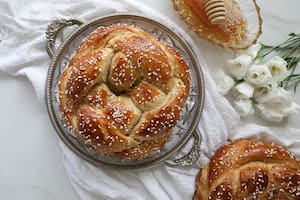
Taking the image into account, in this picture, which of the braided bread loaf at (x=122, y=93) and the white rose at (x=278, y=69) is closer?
the braided bread loaf at (x=122, y=93)

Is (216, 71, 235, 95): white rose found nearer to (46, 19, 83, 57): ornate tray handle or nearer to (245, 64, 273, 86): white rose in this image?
(245, 64, 273, 86): white rose

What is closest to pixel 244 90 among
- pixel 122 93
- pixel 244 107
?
pixel 244 107

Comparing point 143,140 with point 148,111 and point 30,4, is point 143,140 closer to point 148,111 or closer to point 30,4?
point 148,111

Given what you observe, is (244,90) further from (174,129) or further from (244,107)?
(174,129)

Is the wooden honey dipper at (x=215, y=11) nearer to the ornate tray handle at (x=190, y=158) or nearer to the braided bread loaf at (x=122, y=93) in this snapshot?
the braided bread loaf at (x=122, y=93)

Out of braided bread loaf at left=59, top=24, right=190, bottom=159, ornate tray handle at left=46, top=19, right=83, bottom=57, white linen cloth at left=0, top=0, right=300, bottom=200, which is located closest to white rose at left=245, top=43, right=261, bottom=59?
white linen cloth at left=0, top=0, right=300, bottom=200

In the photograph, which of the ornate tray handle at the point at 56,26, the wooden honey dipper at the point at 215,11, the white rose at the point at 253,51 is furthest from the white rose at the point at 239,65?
the ornate tray handle at the point at 56,26
